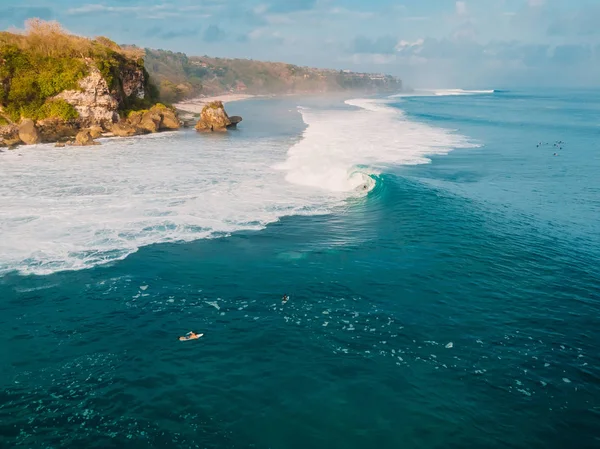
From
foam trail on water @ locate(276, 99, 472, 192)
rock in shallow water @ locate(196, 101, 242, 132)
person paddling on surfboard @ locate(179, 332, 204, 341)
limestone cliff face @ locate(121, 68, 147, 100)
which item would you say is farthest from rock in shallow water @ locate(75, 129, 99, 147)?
person paddling on surfboard @ locate(179, 332, 204, 341)

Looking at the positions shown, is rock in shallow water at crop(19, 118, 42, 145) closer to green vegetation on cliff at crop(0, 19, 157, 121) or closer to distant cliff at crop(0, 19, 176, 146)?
distant cliff at crop(0, 19, 176, 146)

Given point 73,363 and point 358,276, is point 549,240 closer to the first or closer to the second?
point 358,276

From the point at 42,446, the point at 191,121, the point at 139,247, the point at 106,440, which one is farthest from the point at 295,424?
the point at 191,121

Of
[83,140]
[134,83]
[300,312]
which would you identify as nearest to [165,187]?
[300,312]

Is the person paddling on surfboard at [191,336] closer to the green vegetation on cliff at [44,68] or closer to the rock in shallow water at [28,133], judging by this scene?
the rock in shallow water at [28,133]

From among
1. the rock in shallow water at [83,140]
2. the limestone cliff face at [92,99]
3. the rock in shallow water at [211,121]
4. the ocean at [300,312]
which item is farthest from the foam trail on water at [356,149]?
the limestone cliff face at [92,99]

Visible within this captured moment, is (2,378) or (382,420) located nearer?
(382,420)
